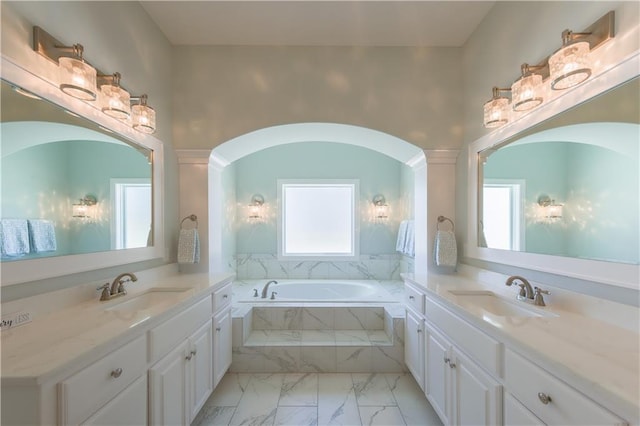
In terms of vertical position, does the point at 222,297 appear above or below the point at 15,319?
below

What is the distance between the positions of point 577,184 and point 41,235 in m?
2.49

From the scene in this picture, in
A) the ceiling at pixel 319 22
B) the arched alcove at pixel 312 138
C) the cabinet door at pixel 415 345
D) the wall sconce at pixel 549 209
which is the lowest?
the cabinet door at pixel 415 345

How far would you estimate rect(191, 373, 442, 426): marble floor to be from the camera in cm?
204

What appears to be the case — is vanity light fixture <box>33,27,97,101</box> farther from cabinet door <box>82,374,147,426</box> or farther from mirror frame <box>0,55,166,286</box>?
cabinet door <box>82,374,147,426</box>

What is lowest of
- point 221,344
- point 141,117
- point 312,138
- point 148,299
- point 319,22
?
point 221,344

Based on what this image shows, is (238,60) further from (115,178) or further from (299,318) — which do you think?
(299,318)

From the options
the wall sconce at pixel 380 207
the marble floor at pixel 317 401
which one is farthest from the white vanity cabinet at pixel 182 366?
the wall sconce at pixel 380 207

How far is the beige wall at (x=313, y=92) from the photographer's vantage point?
259 centimetres

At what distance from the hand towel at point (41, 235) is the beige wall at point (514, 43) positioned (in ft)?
8.33

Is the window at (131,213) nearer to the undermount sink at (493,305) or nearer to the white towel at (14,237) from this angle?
the white towel at (14,237)

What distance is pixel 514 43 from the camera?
1932 mm

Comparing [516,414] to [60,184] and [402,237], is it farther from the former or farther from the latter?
[402,237]

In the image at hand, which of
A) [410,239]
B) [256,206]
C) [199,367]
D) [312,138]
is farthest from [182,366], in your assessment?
[256,206]

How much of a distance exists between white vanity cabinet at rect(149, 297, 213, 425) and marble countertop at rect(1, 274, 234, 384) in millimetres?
99
